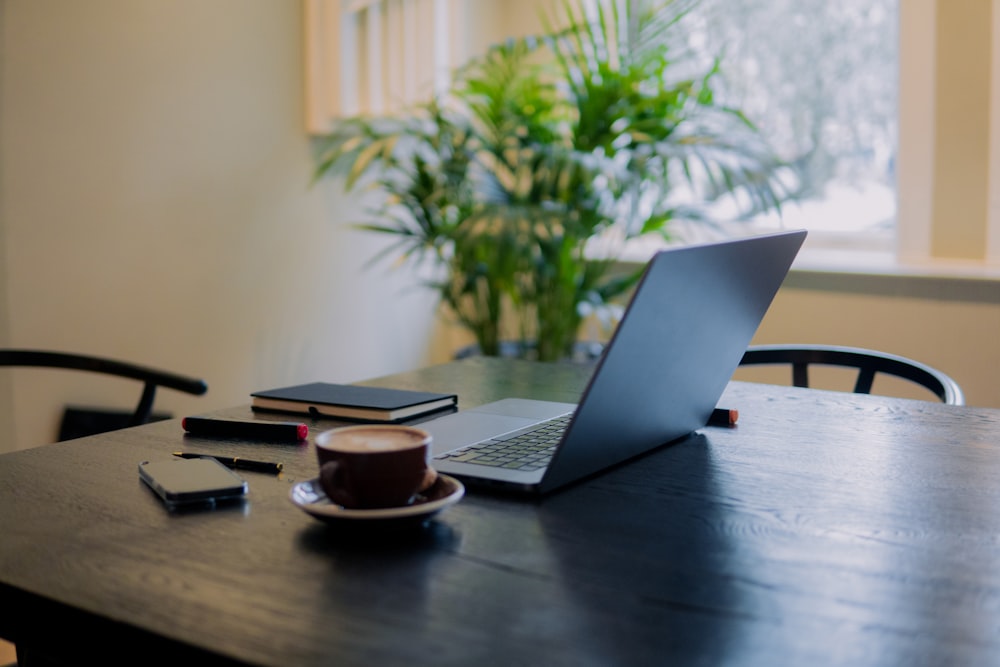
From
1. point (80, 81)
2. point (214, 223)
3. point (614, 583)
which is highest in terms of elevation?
point (80, 81)

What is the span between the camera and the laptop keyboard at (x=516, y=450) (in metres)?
1.03

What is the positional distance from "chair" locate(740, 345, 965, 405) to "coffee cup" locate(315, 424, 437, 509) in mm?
843

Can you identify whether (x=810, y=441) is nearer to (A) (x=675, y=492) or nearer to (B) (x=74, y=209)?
(A) (x=675, y=492)

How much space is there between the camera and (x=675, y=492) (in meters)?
0.98

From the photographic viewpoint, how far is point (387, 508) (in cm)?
84

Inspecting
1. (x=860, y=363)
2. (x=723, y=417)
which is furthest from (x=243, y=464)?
(x=860, y=363)

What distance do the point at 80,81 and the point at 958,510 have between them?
225cm

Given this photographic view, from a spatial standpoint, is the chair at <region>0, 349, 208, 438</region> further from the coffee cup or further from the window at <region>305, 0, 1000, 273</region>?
the window at <region>305, 0, 1000, 273</region>

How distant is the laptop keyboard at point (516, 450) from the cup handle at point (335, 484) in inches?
8.6

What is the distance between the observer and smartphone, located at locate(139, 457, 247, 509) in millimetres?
934

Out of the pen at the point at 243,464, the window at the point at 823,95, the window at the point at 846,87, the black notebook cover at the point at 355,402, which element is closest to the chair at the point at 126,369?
the black notebook cover at the point at 355,402

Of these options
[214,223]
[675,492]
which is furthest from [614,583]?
[214,223]

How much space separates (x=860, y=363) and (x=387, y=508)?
1.12m

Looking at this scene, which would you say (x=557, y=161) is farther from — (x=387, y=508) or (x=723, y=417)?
(x=387, y=508)
